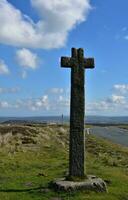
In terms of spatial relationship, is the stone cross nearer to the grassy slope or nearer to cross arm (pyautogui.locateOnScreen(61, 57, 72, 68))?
cross arm (pyautogui.locateOnScreen(61, 57, 72, 68))

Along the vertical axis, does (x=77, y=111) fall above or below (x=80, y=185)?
above

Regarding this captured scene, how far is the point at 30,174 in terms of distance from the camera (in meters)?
19.1

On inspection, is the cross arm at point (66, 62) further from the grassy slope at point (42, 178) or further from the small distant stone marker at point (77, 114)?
the grassy slope at point (42, 178)

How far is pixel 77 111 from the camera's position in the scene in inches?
626

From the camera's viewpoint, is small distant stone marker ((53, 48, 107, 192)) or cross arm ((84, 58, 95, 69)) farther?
cross arm ((84, 58, 95, 69))

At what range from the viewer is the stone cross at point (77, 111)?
52.0ft

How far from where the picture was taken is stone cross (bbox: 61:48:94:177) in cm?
1584

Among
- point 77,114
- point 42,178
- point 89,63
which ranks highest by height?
point 89,63

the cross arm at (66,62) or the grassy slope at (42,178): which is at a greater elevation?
the cross arm at (66,62)

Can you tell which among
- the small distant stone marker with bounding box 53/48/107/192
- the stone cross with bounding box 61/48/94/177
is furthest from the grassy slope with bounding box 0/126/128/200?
the stone cross with bounding box 61/48/94/177

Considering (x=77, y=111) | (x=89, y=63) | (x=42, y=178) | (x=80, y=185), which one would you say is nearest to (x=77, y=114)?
(x=77, y=111)

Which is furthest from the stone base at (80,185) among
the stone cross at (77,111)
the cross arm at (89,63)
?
the cross arm at (89,63)

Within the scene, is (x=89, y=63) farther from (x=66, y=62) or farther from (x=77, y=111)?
(x=77, y=111)

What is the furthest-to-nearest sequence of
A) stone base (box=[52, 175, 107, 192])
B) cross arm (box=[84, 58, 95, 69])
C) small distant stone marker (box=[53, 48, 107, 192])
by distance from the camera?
cross arm (box=[84, 58, 95, 69]), small distant stone marker (box=[53, 48, 107, 192]), stone base (box=[52, 175, 107, 192])
